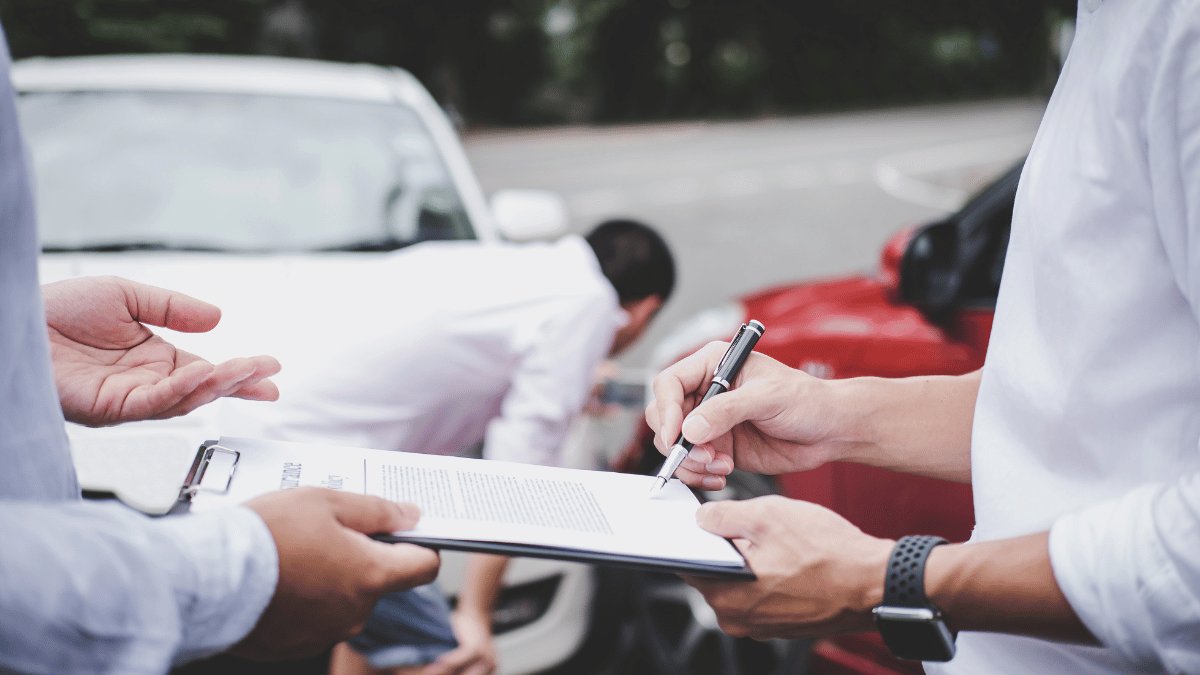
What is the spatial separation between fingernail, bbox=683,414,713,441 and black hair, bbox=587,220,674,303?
126cm

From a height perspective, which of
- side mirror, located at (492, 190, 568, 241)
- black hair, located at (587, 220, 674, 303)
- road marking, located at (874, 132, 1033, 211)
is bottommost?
road marking, located at (874, 132, 1033, 211)

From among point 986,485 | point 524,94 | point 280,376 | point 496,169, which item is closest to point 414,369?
point 280,376

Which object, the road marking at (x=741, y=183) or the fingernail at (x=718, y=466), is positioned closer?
the fingernail at (x=718, y=466)

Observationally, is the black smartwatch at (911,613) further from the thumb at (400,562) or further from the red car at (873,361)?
the red car at (873,361)

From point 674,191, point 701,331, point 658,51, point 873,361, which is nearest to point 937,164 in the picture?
point 674,191

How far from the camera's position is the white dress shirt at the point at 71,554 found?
0.79 metres

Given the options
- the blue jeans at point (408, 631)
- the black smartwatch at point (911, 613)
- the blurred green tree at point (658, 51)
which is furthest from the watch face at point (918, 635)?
the blurred green tree at point (658, 51)

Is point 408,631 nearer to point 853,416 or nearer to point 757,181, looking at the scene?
point 853,416

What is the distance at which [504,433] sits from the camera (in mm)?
1887

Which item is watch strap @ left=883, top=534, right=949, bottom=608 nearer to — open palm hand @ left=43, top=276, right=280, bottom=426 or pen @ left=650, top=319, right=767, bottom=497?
pen @ left=650, top=319, right=767, bottom=497

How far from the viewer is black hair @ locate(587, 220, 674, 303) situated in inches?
93.9

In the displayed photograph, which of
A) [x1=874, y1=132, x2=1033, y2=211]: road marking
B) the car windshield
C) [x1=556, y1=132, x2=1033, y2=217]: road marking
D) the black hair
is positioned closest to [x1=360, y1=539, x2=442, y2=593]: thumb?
the black hair

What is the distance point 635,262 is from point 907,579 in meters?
1.48

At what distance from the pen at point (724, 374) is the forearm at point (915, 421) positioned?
13cm
